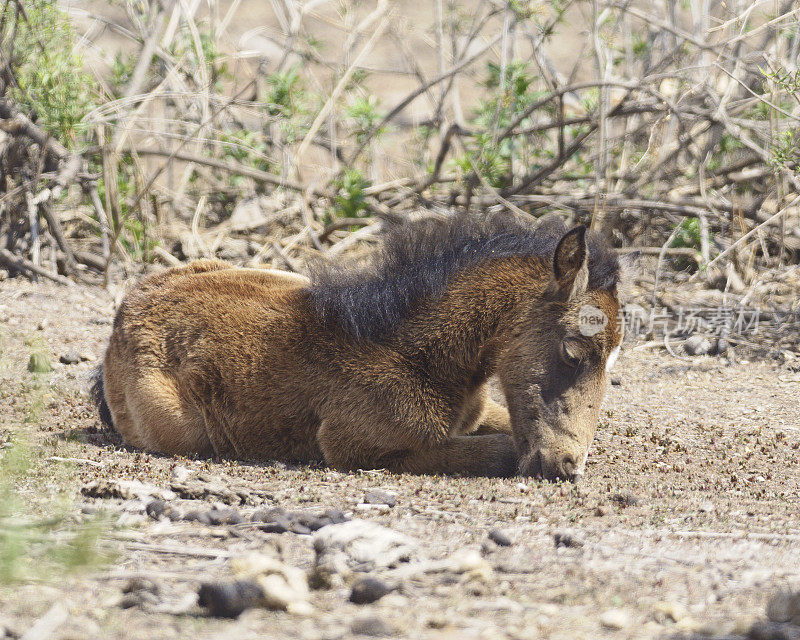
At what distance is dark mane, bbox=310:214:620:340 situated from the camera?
521 cm

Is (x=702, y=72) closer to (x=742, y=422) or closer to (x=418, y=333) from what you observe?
(x=742, y=422)

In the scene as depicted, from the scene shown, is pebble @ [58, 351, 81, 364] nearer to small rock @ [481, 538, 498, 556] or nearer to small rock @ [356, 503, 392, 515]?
small rock @ [356, 503, 392, 515]

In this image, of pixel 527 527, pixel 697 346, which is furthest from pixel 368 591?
pixel 697 346

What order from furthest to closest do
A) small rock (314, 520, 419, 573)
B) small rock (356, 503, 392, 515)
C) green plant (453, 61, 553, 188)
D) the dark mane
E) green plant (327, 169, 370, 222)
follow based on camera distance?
green plant (327, 169, 370, 222) → green plant (453, 61, 553, 188) → the dark mane → small rock (356, 503, 392, 515) → small rock (314, 520, 419, 573)

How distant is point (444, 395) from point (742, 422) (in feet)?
7.69

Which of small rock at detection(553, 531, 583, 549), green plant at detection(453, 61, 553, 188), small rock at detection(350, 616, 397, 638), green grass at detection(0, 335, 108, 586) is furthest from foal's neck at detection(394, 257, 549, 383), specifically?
green plant at detection(453, 61, 553, 188)

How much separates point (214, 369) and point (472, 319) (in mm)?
1536

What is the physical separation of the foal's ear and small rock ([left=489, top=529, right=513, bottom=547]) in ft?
5.31

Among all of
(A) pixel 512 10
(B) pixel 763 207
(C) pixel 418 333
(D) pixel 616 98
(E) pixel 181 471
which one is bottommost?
(E) pixel 181 471

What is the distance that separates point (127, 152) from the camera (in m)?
9.48

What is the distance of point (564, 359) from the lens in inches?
193

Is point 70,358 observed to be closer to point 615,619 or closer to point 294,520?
point 294,520

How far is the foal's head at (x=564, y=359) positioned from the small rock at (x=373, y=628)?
2.34 meters

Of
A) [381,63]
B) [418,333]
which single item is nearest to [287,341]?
[418,333]
